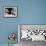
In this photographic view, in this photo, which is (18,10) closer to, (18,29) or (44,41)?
(18,29)

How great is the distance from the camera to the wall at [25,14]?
333cm

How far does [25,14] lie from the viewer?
11.0 feet

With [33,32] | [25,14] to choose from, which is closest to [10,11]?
[25,14]

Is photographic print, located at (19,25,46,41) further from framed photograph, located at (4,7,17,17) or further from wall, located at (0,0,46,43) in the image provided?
framed photograph, located at (4,7,17,17)

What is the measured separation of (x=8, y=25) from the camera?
3334 millimetres

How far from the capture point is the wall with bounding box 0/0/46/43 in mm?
3334

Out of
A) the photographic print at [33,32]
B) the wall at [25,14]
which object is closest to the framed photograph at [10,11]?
the wall at [25,14]

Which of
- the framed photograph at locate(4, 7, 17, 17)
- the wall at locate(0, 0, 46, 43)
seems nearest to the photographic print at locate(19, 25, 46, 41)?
the wall at locate(0, 0, 46, 43)

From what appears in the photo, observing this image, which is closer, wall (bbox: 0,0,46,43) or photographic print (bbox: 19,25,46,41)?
photographic print (bbox: 19,25,46,41)

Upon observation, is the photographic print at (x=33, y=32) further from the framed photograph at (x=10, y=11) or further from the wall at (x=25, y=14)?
the framed photograph at (x=10, y=11)

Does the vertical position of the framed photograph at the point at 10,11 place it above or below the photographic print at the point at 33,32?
above

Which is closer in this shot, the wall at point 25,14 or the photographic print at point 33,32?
the photographic print at point 33,32

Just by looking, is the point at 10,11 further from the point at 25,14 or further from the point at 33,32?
the point at 33,32

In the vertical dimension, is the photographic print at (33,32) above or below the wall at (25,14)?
below
